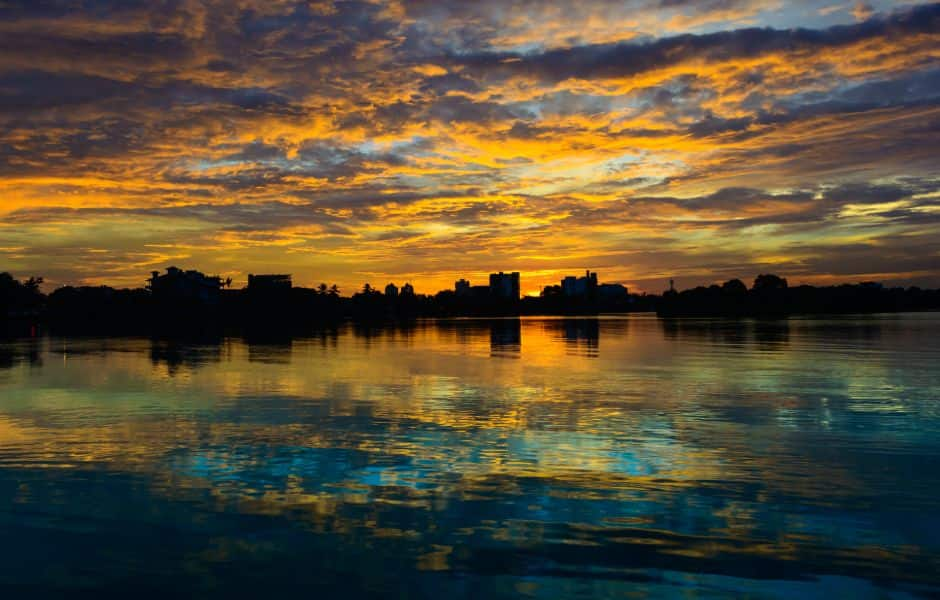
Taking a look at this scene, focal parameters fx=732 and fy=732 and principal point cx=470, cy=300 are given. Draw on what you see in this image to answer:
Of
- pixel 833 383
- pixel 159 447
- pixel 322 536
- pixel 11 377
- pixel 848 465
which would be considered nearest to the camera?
pixel 322 536

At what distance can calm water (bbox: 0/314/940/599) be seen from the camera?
12250 mm

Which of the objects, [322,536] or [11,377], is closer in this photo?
[322,536]

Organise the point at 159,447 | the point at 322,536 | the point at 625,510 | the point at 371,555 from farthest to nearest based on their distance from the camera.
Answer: the point at 159,447, the point at 625,510, the point at 322,536, the point at 371,555

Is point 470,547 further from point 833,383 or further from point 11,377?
point 11,377

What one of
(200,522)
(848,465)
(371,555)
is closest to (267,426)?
(200,522)

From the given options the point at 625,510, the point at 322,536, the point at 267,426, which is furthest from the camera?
the point at 267,426

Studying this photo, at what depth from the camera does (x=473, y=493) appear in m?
17.3

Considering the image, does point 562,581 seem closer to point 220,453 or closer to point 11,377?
point 220,453

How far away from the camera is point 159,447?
22922mm

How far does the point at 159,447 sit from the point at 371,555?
12555mm

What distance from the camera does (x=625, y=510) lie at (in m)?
15.7

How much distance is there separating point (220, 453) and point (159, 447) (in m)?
2.40

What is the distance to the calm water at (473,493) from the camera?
12.2m

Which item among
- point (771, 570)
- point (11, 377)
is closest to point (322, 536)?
point (771, 570)
